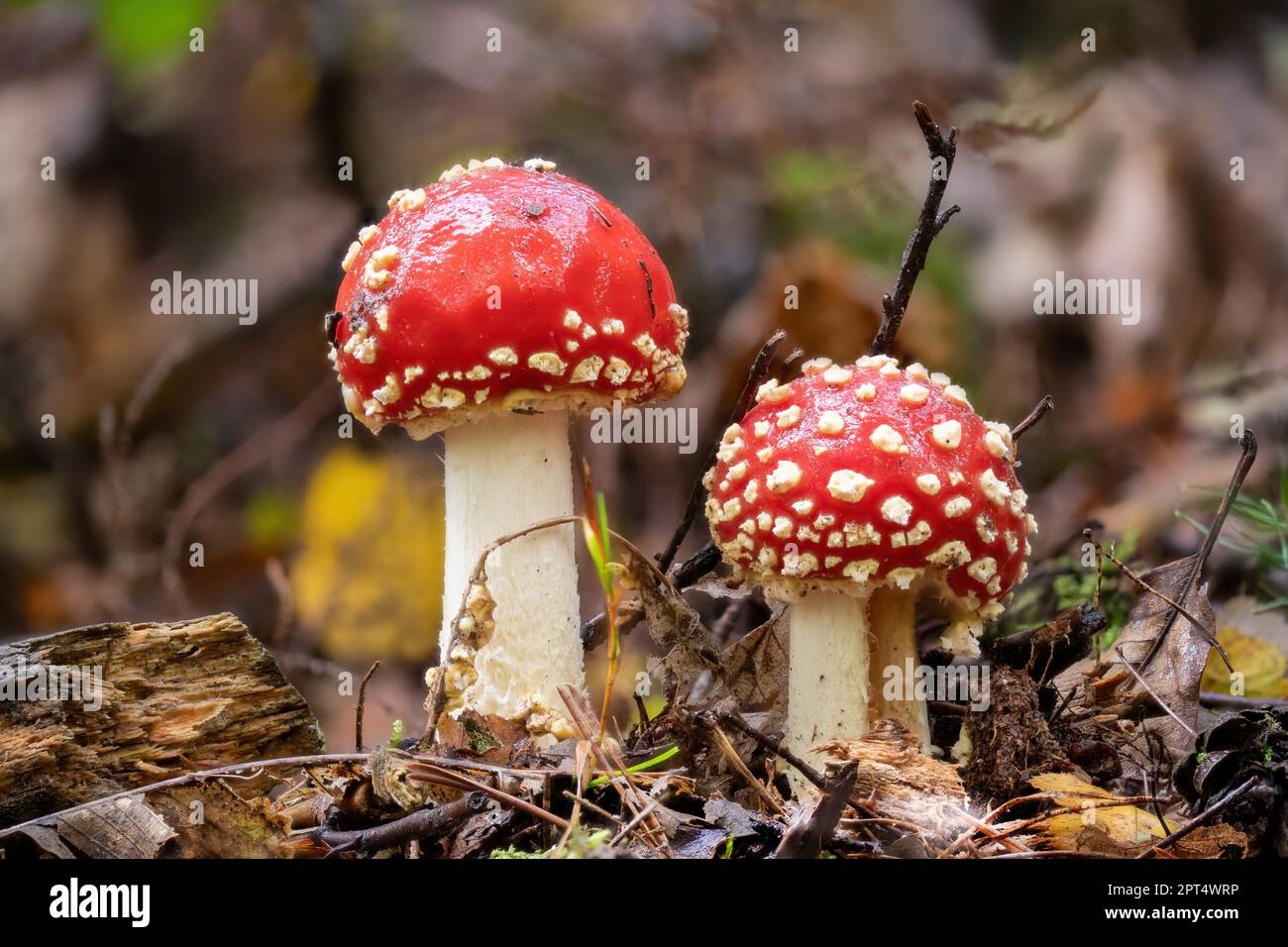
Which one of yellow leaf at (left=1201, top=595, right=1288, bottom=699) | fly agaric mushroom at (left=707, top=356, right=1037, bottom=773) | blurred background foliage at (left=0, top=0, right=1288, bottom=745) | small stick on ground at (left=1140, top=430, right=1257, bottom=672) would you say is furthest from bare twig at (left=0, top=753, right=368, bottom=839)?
yellow leaf at (left=1201, top=595, right=1288, bottom=699)

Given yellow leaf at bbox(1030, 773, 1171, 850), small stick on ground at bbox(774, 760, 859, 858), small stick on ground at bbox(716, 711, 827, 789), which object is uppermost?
small stick on ground at bbox(716, 711, 827, 789)

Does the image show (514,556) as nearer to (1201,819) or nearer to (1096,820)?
(1096,820)

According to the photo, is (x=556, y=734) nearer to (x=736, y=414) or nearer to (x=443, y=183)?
(x=736, y=414)

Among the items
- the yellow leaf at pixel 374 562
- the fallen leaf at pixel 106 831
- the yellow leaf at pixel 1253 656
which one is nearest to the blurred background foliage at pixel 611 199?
the yellow leaf at pixel 374 562

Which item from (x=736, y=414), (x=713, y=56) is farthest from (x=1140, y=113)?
(x=736, y=414)

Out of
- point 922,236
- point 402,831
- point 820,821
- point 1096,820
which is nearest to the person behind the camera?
point 820,821

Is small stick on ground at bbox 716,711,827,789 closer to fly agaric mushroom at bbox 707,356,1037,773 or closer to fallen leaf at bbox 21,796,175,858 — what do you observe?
fly agaric mushroom at bbox 707,356,1037,773

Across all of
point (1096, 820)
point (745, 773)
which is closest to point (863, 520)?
point (745, 773)
